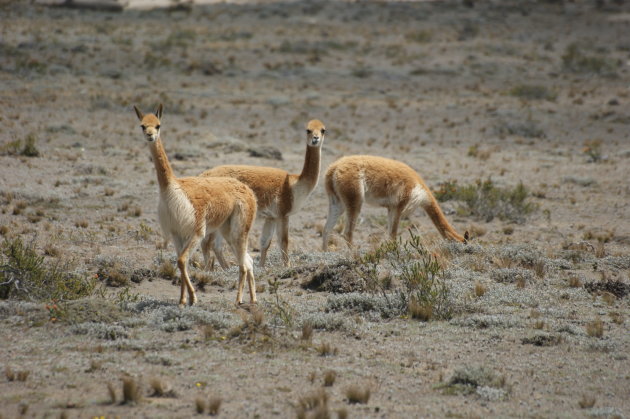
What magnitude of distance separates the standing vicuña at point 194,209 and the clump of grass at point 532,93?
23.0 metres

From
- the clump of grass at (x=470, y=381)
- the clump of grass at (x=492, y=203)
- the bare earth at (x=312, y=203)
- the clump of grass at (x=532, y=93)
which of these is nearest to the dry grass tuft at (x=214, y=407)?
the bare earth at (x=312, y=203)

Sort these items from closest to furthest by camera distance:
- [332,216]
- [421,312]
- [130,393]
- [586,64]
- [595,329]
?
[130,393] → [595,329] → [421,312] → [332,216] → [586,64]

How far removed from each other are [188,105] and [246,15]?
886 inches

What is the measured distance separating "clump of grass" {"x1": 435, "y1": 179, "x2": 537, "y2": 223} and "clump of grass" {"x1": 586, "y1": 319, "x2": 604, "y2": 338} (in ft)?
22.7

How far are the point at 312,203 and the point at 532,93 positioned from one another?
16810 millimetres

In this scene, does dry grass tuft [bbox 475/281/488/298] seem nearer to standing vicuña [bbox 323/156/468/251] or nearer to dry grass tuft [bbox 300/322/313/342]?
standing vicuña [bbox 323/156/468/251]

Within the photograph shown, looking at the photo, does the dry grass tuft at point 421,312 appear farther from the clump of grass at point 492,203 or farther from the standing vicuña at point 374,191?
the clump of grass at point 492,203

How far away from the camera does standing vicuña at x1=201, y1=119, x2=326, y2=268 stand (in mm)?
9680

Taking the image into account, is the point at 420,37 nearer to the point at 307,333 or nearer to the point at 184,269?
the point at 184,269

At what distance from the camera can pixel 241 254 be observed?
791cm

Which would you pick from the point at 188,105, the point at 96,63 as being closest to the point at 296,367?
the point at 188,105

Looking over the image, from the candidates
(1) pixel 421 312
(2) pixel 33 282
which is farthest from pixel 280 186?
(2) pixel 33 282

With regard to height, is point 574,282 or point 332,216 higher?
point 332,216

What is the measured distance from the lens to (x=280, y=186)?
978 centimetres
